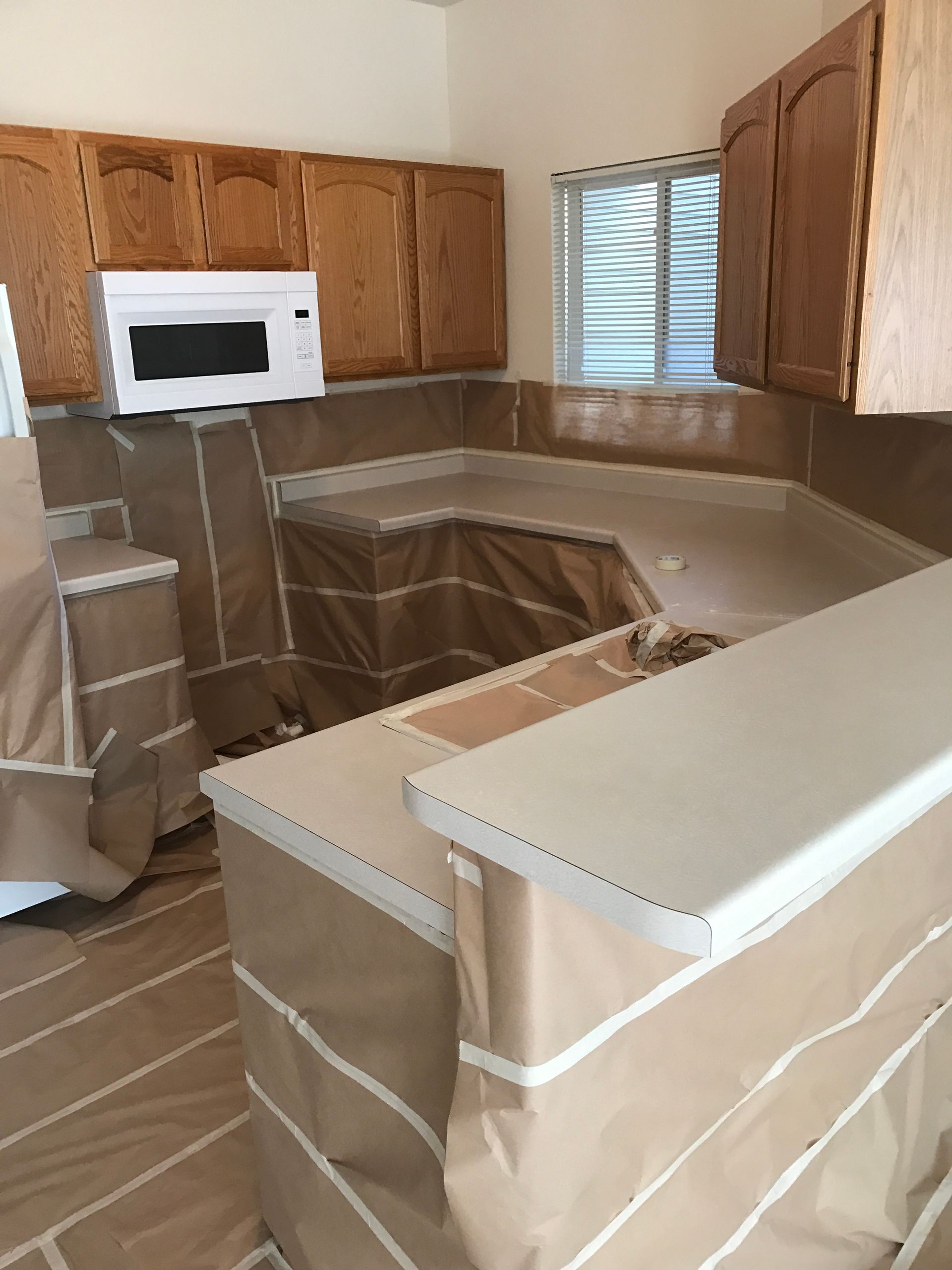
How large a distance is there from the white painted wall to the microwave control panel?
2.38 ft

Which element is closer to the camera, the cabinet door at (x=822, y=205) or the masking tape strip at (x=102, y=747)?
the cabinet door at (x=822, y=205)

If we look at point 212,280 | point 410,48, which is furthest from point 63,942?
point 410,48

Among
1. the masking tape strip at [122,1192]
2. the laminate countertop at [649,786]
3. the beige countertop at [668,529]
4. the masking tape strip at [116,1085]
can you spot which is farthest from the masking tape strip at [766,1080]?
the masking tape strip at [116,1085]

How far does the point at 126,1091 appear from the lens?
1998 millimetres

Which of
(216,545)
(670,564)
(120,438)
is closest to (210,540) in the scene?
(216,545)

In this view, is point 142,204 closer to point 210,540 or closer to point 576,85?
point 210,540

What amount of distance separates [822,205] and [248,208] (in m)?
1.88

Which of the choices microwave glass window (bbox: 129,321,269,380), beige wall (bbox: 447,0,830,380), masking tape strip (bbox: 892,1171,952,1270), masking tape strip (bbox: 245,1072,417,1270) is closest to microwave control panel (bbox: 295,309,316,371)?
microwave glass window (bbox: 129,321,269,380)

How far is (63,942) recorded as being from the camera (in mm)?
2473

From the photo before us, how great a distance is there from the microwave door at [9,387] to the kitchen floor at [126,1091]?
1.29m

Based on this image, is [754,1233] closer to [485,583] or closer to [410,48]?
[485,583]

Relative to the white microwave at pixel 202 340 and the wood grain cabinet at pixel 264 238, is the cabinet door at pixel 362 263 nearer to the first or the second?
the wood grain cabinet at pixel 264 238

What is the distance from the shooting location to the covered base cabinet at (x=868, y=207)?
1.58m

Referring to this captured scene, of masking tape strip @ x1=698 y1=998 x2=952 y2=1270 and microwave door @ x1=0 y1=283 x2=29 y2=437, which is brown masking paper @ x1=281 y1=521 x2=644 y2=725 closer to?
microwave door @ x1=0 y1=283 x2=29 y2=437
